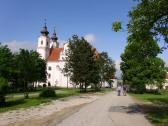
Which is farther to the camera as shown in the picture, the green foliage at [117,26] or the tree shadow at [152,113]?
the green foliage at [117,26]

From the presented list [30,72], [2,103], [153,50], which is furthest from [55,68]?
[153,50]

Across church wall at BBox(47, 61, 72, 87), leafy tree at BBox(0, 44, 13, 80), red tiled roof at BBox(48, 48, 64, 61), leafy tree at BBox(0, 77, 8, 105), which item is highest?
red tiled roof at BBox(48, 48, 64, 61)

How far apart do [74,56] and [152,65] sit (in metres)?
16.7

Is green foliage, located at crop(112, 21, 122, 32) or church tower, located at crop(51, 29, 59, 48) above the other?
church tower, located at crop(51, 29, 59, 48)

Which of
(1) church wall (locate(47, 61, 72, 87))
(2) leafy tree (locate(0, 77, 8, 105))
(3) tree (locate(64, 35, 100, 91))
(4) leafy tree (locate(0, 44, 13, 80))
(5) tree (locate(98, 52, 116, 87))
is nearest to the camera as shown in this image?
(2) leafy tree (locate(0, 77, 8, 105))

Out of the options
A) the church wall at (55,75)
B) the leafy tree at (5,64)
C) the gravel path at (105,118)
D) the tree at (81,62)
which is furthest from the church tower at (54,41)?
the gravel path at (105,118)

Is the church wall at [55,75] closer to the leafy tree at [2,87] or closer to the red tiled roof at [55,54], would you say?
the red tiled roof at [55,54]

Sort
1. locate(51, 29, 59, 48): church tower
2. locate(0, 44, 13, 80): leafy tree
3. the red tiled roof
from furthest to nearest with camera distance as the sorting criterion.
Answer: locate(51, 29, 59, 48): church tower, the red tiled roof, locate(0, 44, 13, 80): leafy tree

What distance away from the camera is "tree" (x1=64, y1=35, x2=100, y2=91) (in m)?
61.5

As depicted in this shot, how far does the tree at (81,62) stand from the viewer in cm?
6150

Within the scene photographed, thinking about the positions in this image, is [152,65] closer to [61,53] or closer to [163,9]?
[163,9]

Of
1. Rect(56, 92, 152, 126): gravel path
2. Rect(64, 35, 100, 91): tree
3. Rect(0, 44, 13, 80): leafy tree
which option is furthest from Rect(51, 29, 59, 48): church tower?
Rect(56, 92, 152, 126): gravel path

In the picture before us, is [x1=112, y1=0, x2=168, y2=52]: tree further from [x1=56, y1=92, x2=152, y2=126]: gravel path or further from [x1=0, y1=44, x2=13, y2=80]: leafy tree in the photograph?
[x1=0, y1=44, x2=13, y2=80]: leafy tree

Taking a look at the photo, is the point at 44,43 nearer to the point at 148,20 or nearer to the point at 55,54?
the point at 55,54
